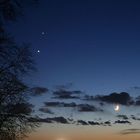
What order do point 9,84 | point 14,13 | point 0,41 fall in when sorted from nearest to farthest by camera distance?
point 14,13 < point 0,41 < point 9,84

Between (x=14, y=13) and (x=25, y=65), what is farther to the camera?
(x=25, y=65)

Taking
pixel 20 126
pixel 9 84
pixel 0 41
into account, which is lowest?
pixel 20 126

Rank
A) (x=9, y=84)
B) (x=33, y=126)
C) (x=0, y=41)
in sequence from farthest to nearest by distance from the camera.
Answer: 1. (x=33, y=126)
2. (x=9, y=84)
3. (x=0, y=41)

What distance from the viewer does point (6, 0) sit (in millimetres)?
14438

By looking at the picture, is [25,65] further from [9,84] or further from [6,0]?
[6,0]

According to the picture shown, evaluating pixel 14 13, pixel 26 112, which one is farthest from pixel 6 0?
pixel 26 112

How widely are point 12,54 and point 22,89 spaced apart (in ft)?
6.58

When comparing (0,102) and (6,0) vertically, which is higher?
(6,0)

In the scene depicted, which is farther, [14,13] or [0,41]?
[0,41]

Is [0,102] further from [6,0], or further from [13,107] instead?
[6,0]

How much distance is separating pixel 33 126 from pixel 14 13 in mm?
6599

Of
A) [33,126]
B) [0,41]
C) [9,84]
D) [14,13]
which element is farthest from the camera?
[33,126]

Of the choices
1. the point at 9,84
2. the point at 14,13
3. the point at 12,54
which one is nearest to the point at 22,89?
the point at 9,84

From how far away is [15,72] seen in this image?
58.2 ft
